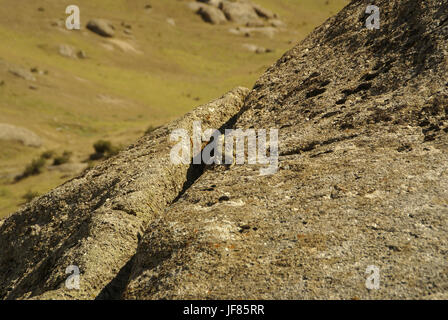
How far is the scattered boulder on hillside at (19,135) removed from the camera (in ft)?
74.6

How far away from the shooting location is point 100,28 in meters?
46.5

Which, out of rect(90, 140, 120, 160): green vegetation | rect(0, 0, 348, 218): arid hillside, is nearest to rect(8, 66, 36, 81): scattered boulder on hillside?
rect(0, 0, 348, 218): arid hillside

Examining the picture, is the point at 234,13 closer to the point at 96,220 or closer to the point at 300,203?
the point at 96,220

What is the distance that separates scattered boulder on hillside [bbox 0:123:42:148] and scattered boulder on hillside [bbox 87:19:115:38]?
25131 mm

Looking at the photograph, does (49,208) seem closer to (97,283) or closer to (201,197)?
(97,283)

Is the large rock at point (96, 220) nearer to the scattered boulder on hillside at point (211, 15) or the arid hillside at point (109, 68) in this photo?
the arid hillside at point (109, 68)

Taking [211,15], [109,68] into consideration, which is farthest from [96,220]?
[211,15]

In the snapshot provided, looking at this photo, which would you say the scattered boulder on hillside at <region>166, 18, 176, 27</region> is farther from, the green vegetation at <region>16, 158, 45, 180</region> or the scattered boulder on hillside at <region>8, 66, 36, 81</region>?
the green vegetation at <region>16, 158, 45, 180</region>

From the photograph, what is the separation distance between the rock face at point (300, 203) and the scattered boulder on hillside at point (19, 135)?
18.1 m

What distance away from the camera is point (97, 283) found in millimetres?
4430

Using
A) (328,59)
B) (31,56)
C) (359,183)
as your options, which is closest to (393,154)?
(359,183)

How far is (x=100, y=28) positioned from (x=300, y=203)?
46.8 m

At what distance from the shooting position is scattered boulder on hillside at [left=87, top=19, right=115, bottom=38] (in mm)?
46469

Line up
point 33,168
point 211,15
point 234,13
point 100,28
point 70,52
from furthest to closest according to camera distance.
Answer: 1. point 234,13
2. point 211,15
3. point 100,28
4. point 70,52
5. point 33,168
